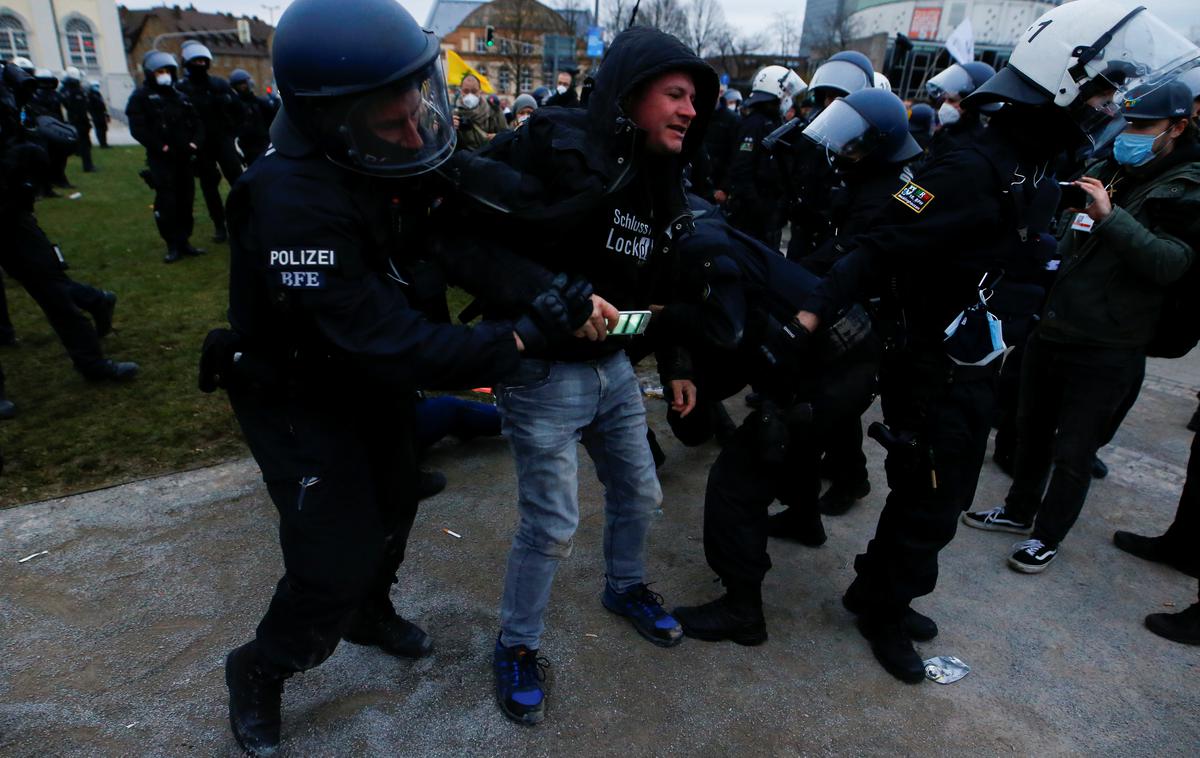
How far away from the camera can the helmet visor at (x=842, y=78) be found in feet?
16.7

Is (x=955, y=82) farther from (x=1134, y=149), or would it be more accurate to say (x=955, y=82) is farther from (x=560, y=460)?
(x=560, y=460)

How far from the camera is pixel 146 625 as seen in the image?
2543 mm

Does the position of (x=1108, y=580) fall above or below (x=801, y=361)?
below

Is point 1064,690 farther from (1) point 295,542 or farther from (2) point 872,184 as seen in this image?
(1) point 295,542

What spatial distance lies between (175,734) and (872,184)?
3571mm

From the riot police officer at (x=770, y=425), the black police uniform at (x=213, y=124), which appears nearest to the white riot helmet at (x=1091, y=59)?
the riot police officer at (x=770, y=425)

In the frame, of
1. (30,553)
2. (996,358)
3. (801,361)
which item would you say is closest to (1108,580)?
(996,358)

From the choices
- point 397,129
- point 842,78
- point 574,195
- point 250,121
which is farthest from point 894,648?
point 250,121

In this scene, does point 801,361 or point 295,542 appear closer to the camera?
point 295,542

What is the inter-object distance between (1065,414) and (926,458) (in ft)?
3.86

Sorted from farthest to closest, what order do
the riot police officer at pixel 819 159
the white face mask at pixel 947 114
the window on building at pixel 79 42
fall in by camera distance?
the window on building at pixel 79 42 < the white face mask at pixel 947 114 < the riot police officer at pixel 819 159

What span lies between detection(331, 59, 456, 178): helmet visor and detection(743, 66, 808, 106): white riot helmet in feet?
19.8

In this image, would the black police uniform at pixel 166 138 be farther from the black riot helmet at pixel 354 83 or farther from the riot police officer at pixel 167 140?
the black riot helmet at pixel 354 83

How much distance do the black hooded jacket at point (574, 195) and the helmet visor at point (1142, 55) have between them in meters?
1.21
